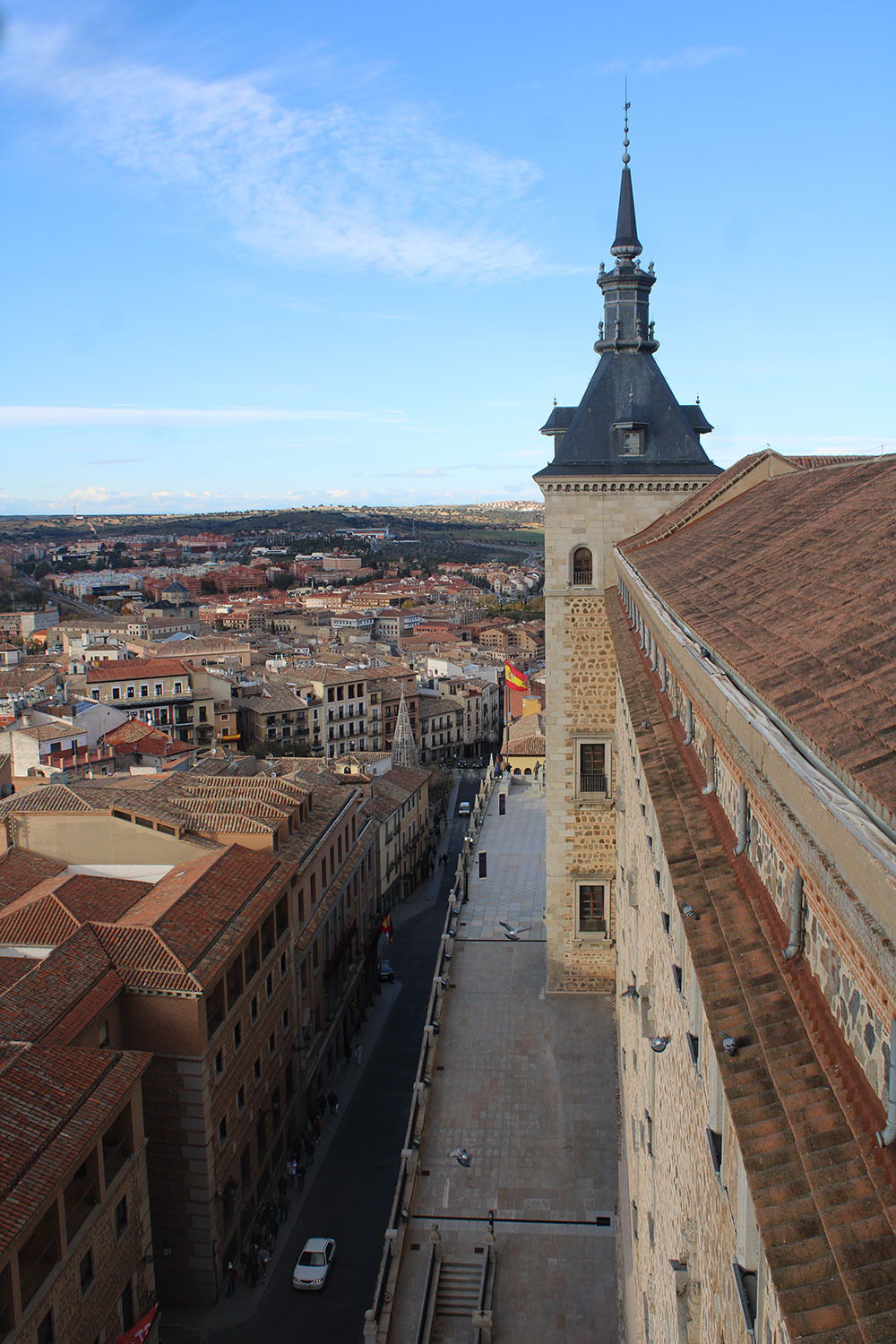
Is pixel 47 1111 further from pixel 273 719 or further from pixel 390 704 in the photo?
pixel 390 704

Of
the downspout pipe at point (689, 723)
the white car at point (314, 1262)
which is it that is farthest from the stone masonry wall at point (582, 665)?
the downspout pipe at point (689, 723)

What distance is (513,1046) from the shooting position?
1864 centimetres

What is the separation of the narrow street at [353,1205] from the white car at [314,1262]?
17cm

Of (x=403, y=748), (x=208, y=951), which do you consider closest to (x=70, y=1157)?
(x=208, y=951)

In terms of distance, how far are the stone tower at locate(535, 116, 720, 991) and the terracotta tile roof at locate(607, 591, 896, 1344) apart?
46.6 feet

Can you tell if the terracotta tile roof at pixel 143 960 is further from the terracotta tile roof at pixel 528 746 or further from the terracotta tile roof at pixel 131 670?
the terracotta tile roof at pixel 131 670

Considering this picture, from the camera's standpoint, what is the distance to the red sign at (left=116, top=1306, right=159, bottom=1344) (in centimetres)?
1322

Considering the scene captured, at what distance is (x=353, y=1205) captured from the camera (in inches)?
739

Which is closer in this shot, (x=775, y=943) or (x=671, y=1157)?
(x=775, y=943)

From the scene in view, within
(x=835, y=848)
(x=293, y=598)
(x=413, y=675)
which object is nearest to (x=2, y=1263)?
(x=835, y=848)

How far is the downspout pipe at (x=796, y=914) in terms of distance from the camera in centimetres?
401

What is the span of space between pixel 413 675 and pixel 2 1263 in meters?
53.8

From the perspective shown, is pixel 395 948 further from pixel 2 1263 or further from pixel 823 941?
pixel 823 941

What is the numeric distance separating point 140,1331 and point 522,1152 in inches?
226
